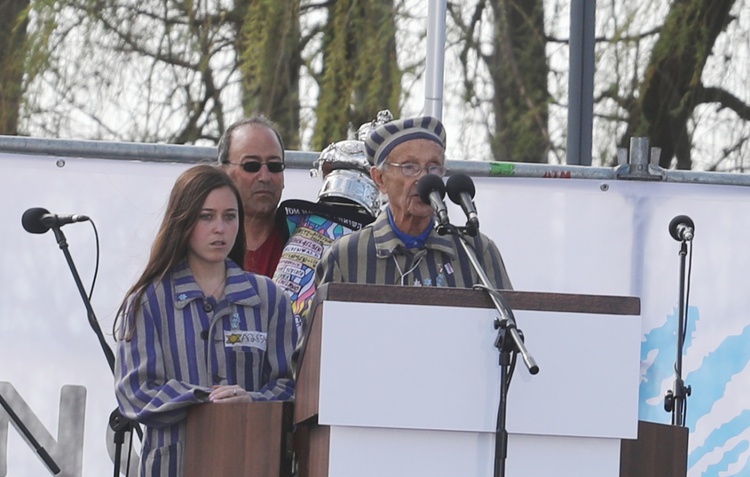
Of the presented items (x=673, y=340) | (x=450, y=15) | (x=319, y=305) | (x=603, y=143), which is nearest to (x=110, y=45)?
(x=450, y=15)

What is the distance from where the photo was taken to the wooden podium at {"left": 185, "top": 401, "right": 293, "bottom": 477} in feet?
9.33

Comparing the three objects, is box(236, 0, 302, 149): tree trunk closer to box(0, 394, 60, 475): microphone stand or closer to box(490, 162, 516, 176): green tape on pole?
box(490, 162, 516, 176): green tape on pole

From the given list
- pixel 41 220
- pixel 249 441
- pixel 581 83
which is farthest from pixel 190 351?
pixel 581 83

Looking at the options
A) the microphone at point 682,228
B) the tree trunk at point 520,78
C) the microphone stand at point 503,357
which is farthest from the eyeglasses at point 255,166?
the tree trunk at point 520,78

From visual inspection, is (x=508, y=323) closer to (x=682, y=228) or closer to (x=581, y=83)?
(x=682, y=228)

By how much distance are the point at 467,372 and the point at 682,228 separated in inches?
72.6

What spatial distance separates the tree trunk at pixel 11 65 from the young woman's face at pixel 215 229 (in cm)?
574

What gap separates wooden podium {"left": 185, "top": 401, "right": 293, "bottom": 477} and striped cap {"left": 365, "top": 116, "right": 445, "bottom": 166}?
935mm

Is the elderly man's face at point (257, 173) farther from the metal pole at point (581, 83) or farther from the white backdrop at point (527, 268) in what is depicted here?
the metal pole at point (581, 83)

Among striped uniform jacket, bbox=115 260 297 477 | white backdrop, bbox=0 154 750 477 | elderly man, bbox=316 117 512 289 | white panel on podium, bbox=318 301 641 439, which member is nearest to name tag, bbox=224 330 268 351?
striped uniform jacket, bbox=115 260 297 477

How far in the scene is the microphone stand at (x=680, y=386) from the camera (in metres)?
4.05

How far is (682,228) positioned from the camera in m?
4.30

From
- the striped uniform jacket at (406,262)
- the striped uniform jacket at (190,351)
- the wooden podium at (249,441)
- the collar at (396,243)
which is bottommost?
the wooden podium at (249,441)

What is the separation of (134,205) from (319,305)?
1844 mm
